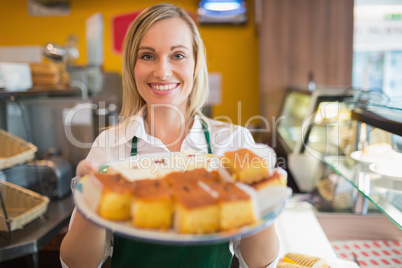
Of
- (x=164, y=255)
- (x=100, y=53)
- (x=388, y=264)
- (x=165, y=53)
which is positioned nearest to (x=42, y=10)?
(x=100, y=53)

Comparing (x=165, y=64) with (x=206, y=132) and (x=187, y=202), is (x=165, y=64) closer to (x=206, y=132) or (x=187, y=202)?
(x=206, y=132)

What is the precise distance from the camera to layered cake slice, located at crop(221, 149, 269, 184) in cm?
97

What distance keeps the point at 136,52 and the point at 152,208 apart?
0.91 metres

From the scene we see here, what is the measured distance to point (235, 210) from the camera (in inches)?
32.0

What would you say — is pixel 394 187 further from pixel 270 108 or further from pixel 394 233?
pixel 270 108

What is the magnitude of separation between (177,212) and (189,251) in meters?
0.57

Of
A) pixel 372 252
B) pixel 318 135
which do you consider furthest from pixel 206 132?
pixel 318 135

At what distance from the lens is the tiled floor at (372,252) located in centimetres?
156

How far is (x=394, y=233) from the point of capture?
175 centimetres

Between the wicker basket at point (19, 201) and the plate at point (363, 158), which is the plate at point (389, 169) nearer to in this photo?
the plate at point (363, 158)

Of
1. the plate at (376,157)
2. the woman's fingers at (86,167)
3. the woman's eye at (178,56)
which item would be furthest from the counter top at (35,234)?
the plate at (376,157)

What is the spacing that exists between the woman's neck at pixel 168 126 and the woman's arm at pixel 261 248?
1.86ft

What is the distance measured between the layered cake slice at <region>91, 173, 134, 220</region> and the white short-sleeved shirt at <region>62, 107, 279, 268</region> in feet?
2.03

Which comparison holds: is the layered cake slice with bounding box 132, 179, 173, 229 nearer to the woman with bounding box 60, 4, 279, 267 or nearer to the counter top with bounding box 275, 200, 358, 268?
the woman with bounding box 60, 4, 279, 267
